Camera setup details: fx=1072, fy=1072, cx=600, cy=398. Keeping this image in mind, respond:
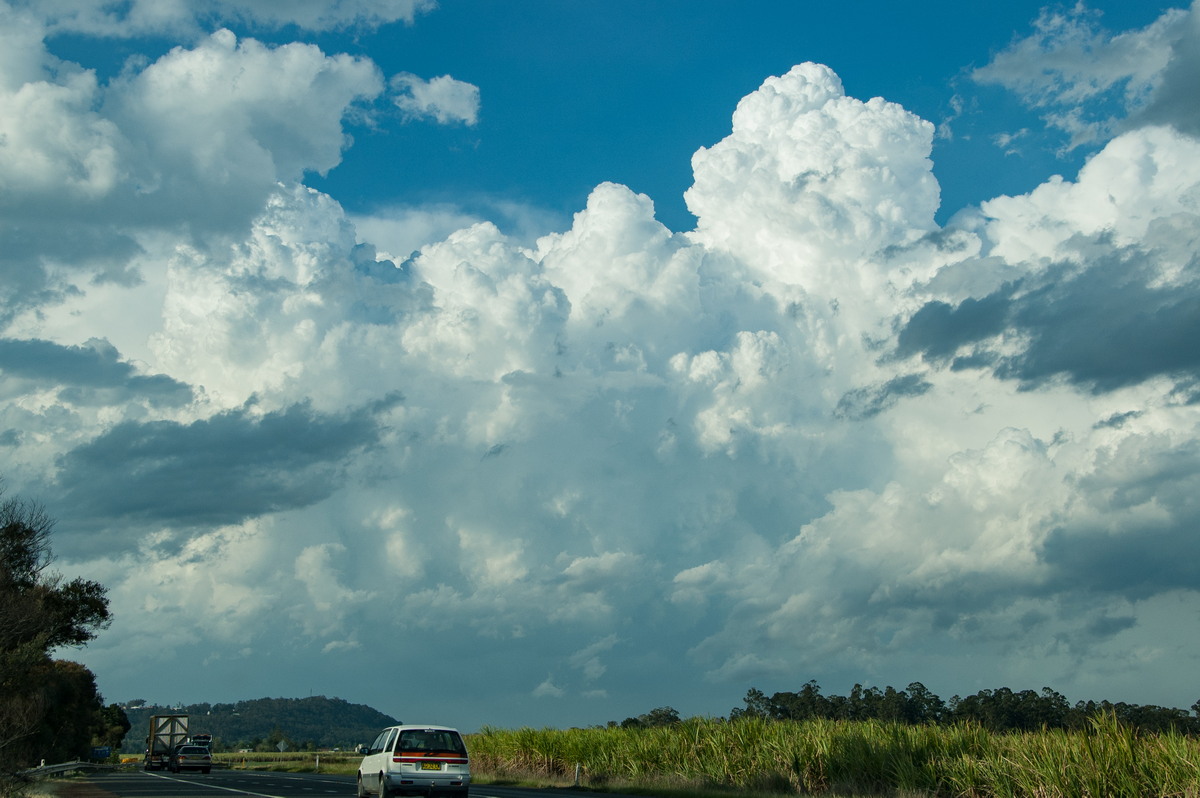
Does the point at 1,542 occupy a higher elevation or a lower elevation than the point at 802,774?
higher

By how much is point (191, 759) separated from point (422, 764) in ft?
169

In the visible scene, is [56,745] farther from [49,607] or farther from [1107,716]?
[1107,716]

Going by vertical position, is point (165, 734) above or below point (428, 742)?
below

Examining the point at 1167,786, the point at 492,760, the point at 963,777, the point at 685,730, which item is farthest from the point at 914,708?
the point at 1167,786

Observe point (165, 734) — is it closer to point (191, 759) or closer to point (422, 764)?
point (191, 759)

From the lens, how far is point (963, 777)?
94.4 ft

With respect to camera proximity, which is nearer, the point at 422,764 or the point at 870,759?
the point at 422,764

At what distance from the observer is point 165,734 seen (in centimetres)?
7744

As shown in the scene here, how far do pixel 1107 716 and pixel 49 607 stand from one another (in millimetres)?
49778

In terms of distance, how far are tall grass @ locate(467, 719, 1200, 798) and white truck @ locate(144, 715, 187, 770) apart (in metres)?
32.4

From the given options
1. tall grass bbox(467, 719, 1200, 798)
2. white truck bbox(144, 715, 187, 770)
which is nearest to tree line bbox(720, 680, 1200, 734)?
tall grass bbox(467, 719, 1200, 798)

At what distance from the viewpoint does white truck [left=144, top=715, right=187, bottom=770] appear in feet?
252

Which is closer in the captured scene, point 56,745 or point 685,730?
point 685,730

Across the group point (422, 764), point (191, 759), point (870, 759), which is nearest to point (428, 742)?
point (422, 764)
